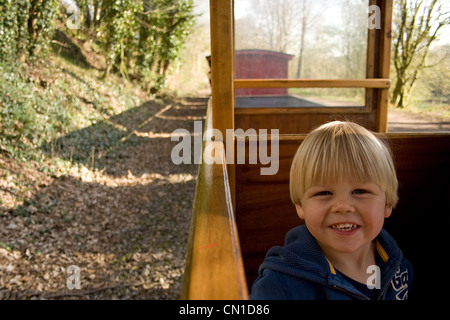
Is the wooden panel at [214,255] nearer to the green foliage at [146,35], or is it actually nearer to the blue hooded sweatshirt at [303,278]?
the blue hooded sweatshirt at [303,278]

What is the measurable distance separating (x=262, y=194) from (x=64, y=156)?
5917mm

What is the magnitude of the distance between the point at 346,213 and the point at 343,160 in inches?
7.4

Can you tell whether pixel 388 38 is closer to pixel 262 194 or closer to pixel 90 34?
pixel 262 194

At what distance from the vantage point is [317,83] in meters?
4.37

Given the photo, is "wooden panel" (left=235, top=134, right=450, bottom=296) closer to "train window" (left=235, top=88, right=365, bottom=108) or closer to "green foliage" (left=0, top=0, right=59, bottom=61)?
"train window" (left=235, top=88, right=365, bottom=108)

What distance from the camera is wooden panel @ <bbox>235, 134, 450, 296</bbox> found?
2311 millimetres

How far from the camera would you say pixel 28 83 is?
339 inches

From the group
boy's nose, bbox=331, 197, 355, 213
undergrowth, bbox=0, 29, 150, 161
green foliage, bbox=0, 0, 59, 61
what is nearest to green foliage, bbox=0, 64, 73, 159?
undergrowth, bbox=0, 29, 150, 161

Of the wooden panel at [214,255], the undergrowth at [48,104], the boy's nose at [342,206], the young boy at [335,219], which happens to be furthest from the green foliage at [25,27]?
the boy's nose at [342,206]

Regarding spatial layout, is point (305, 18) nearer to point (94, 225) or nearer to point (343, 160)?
point (343, 160)

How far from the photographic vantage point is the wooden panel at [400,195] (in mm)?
2311

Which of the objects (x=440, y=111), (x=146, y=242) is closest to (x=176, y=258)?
(x=146, y=242)

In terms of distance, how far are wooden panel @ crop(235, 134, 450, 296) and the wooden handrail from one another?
1.87 meters

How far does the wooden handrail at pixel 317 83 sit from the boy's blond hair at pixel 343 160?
284 centimetres
